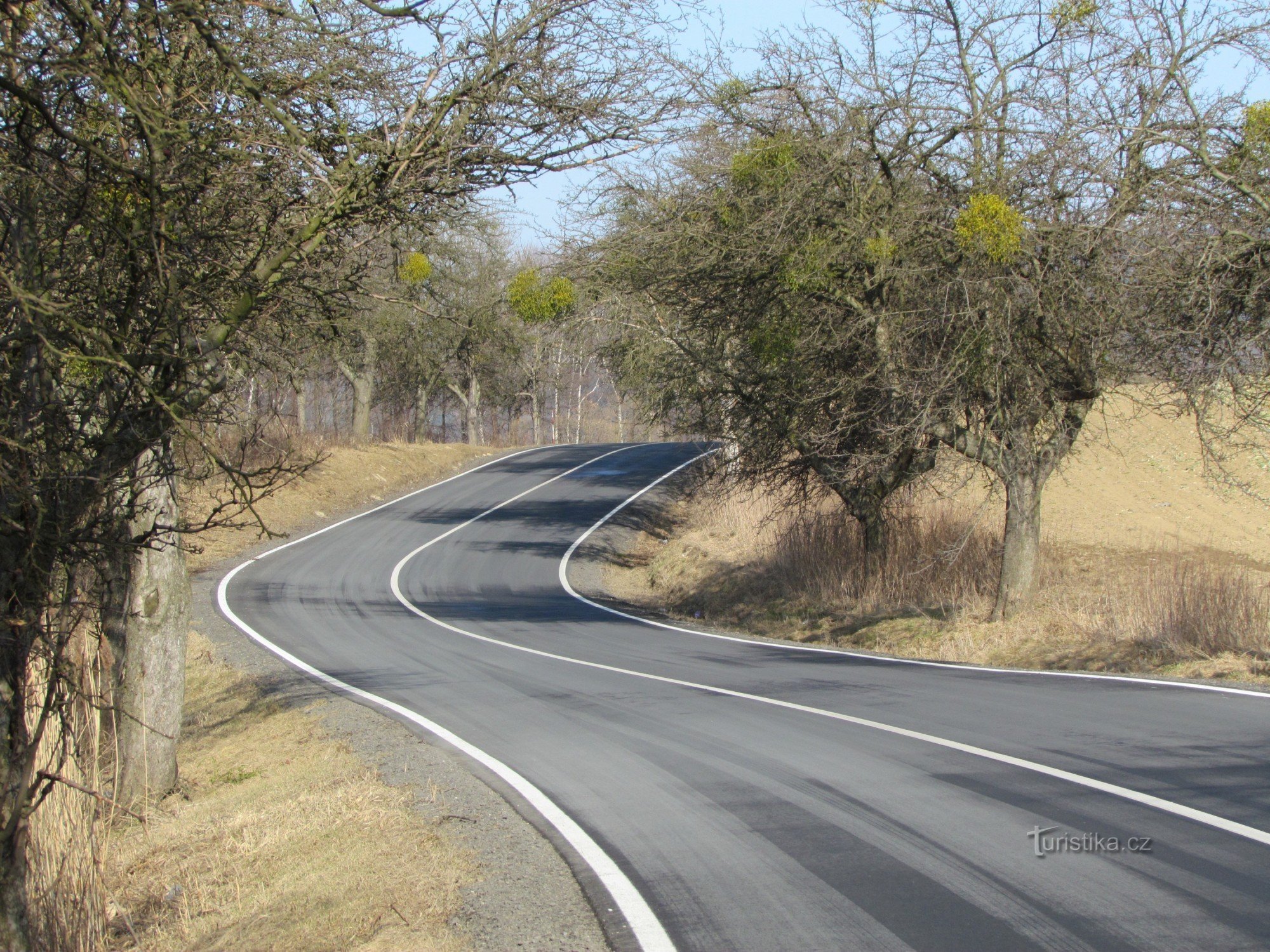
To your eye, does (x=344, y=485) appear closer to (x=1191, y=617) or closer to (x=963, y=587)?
(x=963, y=587)

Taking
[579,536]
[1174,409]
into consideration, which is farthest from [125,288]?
[579,536]

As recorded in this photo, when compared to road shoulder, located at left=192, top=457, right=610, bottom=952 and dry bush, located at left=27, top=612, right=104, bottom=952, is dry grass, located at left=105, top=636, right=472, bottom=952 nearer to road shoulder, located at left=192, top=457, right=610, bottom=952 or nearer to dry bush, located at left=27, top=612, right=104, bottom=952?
road shoulder, located at left=192, top=457, right=610, bottom=952

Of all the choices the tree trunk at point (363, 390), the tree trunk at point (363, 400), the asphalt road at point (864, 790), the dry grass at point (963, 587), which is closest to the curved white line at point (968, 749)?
the asphalt road at point (864, 790)

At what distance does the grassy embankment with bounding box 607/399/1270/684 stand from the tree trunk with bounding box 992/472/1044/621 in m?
0.36

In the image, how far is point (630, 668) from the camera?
13.5m

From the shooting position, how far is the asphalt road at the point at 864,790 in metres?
4.62

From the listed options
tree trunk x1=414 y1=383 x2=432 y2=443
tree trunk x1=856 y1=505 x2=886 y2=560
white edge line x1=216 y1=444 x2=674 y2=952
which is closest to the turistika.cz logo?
white edge line x1=216 y1=444 x2=674 y2=952

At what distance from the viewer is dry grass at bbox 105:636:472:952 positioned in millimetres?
5340

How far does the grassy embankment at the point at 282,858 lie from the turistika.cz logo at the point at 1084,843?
A: 2.93m

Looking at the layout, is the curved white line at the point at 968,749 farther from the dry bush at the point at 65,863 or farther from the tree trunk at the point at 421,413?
the tree trunk at the point at 421,413

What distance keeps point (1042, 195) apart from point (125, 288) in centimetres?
1152

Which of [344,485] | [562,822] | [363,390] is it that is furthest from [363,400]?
[562,822]

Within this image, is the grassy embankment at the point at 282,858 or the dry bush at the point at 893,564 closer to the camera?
the grassy embankment at the point at 282,858

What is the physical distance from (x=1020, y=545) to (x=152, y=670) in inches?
464
